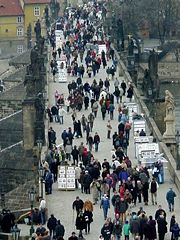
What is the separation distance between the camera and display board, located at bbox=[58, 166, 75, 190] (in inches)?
1626

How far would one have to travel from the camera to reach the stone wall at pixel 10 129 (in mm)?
59156

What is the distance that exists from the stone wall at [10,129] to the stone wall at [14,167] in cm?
900

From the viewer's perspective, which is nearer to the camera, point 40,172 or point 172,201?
point 172,201

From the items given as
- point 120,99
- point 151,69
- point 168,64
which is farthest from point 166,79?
point 120,99

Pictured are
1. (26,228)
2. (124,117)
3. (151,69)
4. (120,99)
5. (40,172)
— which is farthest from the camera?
(151,69)

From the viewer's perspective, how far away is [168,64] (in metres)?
105

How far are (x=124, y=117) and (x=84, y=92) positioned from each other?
841 centimetres

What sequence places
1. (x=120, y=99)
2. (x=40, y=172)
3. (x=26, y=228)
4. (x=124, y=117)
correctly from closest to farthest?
(x=26, y=228), (x=40, y=172), (x=124, y=117), (x=120, y=99)

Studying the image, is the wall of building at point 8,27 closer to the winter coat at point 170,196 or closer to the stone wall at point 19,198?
the stone wall at point 19,198

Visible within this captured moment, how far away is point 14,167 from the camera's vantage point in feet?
160

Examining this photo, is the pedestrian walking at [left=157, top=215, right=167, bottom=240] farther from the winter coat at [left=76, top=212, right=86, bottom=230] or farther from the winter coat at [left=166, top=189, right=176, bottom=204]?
the winter coat at [left=166, top=189, right=176, bottom=204]

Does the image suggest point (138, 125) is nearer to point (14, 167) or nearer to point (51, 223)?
point (14, 167)

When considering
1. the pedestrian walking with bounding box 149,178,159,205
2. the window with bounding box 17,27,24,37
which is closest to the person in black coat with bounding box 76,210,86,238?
the pedestrian walking with bounding box 149,178,159,205

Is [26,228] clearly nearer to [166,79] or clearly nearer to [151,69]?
[151,69]
